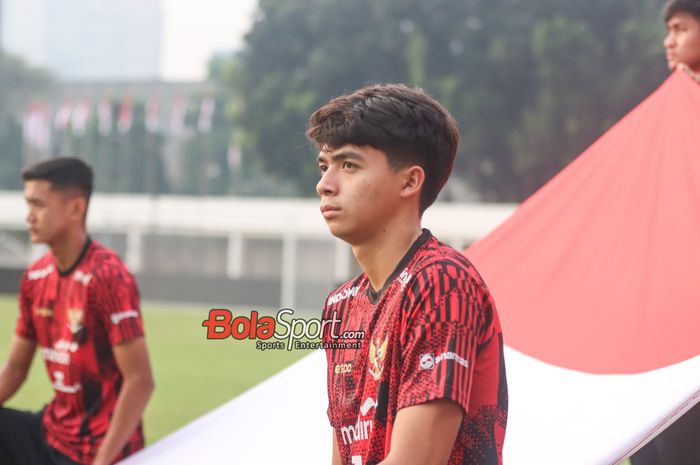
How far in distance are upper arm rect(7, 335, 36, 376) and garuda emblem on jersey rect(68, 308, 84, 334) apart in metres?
0.32

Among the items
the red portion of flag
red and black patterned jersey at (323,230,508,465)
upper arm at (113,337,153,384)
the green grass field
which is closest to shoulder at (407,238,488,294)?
red and black patterned jersey at (323,230,508,465)

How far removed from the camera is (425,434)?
1773mm

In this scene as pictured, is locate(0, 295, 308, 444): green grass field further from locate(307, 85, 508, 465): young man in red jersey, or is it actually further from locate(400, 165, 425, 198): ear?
locate(400, 165, 425, 198): ear

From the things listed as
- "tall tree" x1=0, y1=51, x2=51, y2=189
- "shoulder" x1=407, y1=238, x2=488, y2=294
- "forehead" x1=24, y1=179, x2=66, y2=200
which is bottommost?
"shoulder" x1=407, y1=238, x2=488, y2=294

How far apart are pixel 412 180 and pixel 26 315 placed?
258 centimetres

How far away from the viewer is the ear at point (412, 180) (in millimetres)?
2006

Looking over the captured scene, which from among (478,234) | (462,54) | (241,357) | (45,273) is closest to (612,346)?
(45,273)

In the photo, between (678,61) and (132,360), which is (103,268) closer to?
(132,360)

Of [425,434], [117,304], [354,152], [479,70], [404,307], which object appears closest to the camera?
[425,434]

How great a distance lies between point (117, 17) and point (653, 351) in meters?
67.5

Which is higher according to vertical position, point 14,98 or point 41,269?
point 14,98

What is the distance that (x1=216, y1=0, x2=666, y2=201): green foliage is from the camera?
31.3m

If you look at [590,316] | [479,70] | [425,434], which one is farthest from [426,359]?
[479,70]

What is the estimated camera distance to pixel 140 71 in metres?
69.4
